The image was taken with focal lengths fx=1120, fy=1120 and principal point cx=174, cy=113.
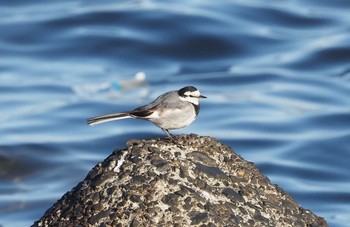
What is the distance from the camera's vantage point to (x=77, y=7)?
2672 cm

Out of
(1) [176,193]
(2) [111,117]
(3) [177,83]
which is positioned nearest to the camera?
(1) [176,193]

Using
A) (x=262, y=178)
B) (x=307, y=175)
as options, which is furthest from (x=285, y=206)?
(x=307, y=175)

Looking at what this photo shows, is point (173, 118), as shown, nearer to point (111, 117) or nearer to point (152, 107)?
point (152, 107)

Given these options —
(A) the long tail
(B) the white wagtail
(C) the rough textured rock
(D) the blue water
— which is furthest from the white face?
(D) the blue water

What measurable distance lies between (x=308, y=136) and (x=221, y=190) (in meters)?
11.9

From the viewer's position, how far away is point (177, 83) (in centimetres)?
2194

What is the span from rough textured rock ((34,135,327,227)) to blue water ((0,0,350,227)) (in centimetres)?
731

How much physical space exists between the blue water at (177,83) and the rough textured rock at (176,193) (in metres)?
7.31

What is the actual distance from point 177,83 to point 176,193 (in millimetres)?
14563

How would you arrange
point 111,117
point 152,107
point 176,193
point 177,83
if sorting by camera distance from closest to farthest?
1. point 176,193
2. point 152,107
3. point 111,117
4. point 177,83

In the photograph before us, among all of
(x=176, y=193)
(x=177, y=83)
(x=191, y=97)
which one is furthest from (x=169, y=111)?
(x=177, y=83)

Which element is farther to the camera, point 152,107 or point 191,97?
point 191,97

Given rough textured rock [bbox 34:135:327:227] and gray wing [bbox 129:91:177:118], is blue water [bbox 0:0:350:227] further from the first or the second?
rough textured rock [bbox 34:135:327:227]

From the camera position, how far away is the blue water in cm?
1770
